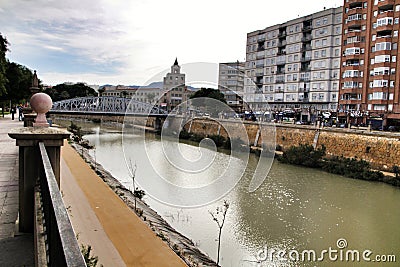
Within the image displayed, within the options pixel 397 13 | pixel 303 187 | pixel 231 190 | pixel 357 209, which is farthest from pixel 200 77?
pixel 397 13

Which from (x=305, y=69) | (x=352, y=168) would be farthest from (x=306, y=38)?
(x=352, y=168)

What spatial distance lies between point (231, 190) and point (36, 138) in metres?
11.4

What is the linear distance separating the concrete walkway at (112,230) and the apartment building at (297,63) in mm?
28328

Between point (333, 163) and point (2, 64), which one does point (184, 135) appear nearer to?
point (2, 64)

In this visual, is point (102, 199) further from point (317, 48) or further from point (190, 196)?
point (317, 48)

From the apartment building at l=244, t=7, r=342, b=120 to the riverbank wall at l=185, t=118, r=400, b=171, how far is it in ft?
24.3

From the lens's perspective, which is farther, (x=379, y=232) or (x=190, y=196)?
(x=190, y=196)

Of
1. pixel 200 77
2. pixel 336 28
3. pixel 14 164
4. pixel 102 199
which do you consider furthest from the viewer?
pixel 336 28

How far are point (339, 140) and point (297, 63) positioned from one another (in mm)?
18807

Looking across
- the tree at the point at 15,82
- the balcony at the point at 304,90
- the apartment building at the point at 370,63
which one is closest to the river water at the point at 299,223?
the apartment building at the point at 370,63

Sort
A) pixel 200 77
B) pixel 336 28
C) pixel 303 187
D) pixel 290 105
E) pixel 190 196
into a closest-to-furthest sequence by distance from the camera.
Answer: pixel 200 77 → pixel 190 196 → pixel 303 187 → pixel 336 28 → pixel 290 105

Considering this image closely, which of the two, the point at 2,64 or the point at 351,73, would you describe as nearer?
the point at 2,64

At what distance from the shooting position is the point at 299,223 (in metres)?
10.5

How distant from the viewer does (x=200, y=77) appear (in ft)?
25.8
